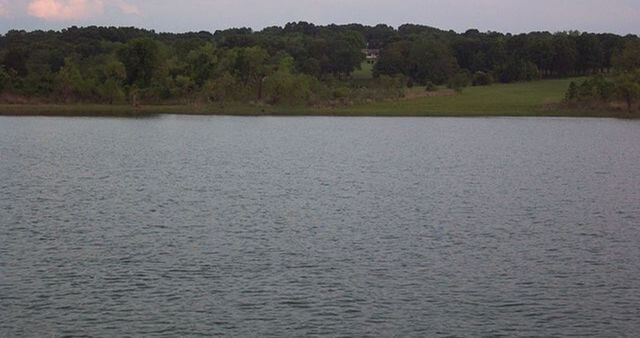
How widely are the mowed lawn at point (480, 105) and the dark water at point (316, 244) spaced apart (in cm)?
4793

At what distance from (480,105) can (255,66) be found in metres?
30.7

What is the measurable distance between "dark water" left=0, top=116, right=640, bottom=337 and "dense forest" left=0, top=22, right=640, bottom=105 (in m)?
50.6

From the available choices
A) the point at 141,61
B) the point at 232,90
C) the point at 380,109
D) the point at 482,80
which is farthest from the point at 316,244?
the point at 482,80

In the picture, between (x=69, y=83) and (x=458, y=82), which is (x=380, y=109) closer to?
(x=458, y=82)

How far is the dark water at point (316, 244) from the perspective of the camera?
21.3 meters

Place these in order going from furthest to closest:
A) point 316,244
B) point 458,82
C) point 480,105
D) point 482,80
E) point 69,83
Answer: point 482,80 → point 458,82 → point 480,105 → point 69,83 → point 316,244

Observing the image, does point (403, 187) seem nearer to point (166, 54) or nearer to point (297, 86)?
point (297, 86)

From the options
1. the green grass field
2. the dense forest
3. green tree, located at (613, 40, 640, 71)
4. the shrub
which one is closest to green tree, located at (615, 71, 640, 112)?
green tree, located at (613, 40, 640, 71)

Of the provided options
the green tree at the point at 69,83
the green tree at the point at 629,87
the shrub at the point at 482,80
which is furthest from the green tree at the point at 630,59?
the green tree at the point at 69,83

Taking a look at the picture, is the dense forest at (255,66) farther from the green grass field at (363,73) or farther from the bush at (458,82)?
the green grass field at (363,73)

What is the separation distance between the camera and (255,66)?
377ft

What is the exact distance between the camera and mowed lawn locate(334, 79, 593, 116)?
4343 inches

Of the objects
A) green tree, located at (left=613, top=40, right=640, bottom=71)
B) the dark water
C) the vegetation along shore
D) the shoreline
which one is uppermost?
green tree, located at (left=613, top=40, right=640, bottom=71)

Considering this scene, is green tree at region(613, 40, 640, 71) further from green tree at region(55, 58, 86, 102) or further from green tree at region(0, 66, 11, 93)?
green tree at region(0, 66, 11, 93)
